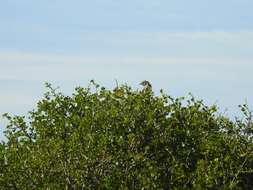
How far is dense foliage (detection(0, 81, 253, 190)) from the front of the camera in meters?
30.9

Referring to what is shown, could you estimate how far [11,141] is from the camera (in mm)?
34969

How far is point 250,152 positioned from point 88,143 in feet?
29.1

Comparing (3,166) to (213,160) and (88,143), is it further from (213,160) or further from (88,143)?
(213,160)

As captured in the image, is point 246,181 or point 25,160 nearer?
point 25,160

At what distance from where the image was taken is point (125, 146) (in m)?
32.1

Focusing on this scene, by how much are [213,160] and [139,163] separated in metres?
3.71

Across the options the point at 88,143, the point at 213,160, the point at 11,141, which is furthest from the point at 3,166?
the point at 213,160

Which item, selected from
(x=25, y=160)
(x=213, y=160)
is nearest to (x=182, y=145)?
(x=213, y=160)

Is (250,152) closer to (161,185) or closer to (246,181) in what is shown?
(246,181)

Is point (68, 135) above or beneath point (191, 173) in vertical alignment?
above

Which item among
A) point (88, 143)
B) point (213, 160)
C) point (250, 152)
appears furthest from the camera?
point (250, 152)

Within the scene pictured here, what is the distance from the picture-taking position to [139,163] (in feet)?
104

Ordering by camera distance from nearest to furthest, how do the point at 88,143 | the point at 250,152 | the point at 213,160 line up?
the point at 88,143, the point at 213,160, the point at 250,152

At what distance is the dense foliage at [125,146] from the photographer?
30.9 m
